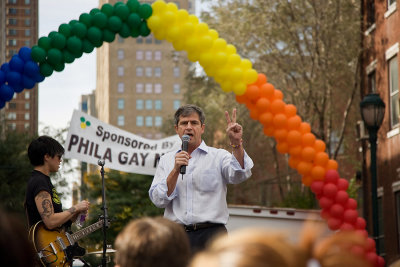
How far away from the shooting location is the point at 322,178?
17094 mm

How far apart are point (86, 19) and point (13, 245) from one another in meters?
13.7

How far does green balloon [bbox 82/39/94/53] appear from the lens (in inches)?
603

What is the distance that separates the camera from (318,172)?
55.7ft

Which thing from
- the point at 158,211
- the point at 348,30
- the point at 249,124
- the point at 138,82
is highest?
the point at 138,82

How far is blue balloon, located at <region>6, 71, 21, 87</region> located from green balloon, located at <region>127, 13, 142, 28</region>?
222 cm

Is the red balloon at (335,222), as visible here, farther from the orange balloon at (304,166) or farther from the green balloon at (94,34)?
the green balloon at (94,34)

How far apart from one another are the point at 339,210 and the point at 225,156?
10233mm

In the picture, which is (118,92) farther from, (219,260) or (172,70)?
(219,260)

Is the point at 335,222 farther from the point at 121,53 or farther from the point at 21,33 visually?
the point at 21,33

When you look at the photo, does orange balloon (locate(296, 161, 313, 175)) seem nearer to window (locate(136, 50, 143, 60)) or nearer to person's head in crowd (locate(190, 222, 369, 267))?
person's head in crowd (locate(190, 222, 369, 267))

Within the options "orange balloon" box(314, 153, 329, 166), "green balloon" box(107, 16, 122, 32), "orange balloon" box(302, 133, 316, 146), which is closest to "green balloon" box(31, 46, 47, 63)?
"green balloon" box(107, 16, 122, 32)

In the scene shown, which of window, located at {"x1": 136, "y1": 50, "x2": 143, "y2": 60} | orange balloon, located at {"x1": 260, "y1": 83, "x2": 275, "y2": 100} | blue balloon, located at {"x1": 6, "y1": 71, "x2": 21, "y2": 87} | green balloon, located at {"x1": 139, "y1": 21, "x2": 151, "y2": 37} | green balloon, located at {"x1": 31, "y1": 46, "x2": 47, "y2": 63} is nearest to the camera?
blue balloon, located at {"x1": 6, "y1": 71, "x2": 21, "y2": 87}

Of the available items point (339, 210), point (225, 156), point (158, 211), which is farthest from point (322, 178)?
point (158, 211)

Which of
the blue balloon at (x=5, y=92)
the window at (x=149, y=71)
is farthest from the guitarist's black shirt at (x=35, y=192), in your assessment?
the window at (x=149, y=71)
